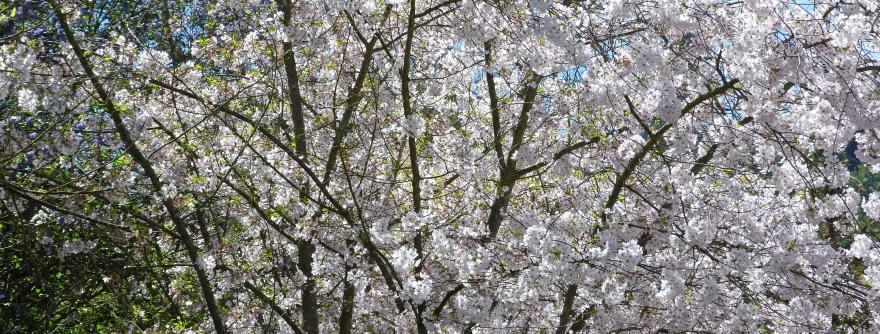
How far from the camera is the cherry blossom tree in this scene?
484 centimetres

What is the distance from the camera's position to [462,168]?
5953 mm

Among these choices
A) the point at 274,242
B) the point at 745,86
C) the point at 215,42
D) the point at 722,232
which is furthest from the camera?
the point at 274,242

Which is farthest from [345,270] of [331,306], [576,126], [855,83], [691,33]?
[855,83]

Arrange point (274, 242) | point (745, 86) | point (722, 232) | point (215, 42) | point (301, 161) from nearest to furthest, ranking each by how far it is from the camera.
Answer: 1. point (745, 86)
2. point (301, 161)
3. point (722, 232)
4. point (215, 42)
5. point (274, 242)

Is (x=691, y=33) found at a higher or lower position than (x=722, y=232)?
higher

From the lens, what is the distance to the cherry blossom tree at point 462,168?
4.84 m

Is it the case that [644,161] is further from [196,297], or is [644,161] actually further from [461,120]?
[196,297]

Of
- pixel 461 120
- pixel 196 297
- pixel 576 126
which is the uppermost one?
pixel 461 120

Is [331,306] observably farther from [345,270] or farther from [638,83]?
[638,83]

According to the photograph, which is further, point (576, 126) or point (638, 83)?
point (576, 126)

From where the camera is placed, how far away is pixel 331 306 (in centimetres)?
692

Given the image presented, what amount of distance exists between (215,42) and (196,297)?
192cm

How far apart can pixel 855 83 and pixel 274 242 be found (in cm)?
441

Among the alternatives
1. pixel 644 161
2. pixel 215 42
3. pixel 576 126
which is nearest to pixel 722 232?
pixel 644 161
